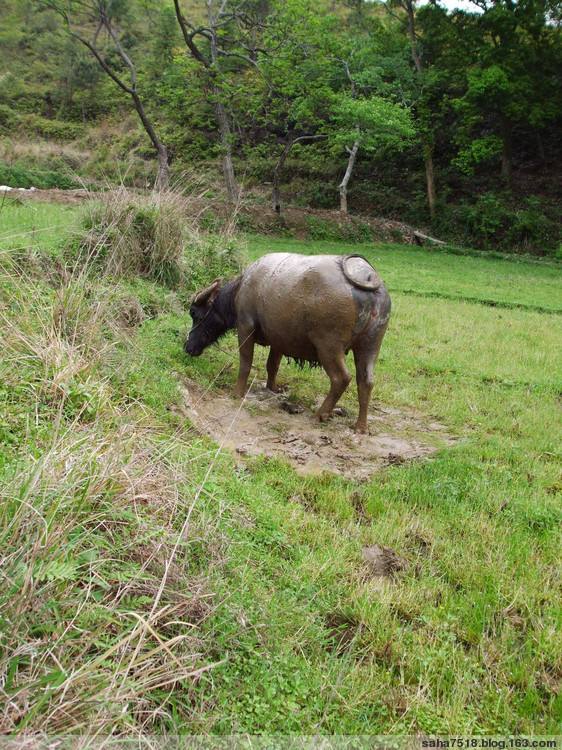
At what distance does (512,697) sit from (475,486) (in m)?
2.12

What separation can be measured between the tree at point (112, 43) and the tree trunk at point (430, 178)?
12435 mm

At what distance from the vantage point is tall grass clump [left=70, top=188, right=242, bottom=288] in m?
8.04

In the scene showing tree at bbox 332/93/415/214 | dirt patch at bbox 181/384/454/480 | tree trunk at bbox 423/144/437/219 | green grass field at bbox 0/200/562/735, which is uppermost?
tree at bbox 332/93/415/214

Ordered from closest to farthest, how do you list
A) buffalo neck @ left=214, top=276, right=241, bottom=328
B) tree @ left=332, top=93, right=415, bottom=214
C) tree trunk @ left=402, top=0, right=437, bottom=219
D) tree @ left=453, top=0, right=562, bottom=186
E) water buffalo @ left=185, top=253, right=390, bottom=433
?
water buffalo @ left=185, top=253, right=390, bottom=433, buffalo neck @ left=214, top=276, right=241, bottom=328, tree @ left=332, top=93, right=415, bottom=214, tree @ left=453, top=0, right=562, bottom=186, tree trunk @ left=402, top=0, right=437, bottom=219

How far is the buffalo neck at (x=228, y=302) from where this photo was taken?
6973mm

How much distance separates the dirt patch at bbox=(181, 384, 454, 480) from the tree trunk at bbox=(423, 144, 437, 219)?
76.4 ft

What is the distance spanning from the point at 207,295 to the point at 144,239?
233 cm

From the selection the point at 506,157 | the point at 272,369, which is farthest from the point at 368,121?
the point at 272,369

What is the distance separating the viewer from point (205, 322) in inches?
280

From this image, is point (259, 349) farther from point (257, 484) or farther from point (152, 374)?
point (257, 484)

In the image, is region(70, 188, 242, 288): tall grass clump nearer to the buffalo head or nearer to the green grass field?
the buffalo head

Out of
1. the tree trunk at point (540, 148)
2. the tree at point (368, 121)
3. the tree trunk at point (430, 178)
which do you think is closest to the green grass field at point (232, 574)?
the tree at point (368, 121)

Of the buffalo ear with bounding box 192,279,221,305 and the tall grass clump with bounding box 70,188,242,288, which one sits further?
the tall grass clump with bounding box 70,188,242,288

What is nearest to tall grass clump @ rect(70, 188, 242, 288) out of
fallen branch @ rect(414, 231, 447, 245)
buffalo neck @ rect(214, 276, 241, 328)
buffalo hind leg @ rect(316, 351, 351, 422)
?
buffalo neck @ rect(214, 276, 241, 328)
